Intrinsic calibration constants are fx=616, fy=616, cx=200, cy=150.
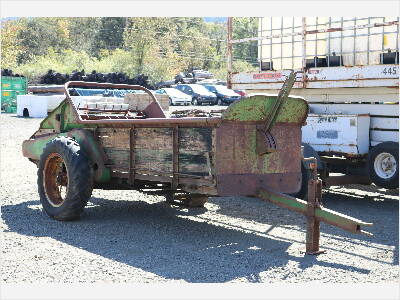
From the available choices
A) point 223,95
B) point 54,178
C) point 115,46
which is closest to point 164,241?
point 54,178

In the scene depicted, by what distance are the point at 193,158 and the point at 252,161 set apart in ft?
1.93

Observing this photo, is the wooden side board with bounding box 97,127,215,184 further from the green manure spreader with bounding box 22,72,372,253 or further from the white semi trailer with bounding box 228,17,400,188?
the white semi trailer with bounding box 228,17,400,188

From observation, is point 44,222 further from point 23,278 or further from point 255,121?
point 255,121

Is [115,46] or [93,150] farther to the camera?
[115,46]

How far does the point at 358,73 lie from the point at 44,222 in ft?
15.5

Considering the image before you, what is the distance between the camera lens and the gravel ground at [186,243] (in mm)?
5043

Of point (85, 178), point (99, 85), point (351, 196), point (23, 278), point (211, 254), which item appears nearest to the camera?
point (23, 278)

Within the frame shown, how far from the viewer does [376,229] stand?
7121 mm

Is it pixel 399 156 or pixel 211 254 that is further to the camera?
pixel 399 156

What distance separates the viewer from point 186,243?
6.16 m

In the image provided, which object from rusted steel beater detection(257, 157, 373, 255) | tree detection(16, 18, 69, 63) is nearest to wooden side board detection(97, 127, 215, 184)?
rusted steel beater detection(257, 157, 373, 255)

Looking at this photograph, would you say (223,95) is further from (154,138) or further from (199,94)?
(154,138)

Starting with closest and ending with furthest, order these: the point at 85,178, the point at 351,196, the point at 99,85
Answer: the point at 85,178 < the point at 99,85 < the point at 351,196

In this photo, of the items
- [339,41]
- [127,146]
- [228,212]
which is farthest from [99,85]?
[339,41]
